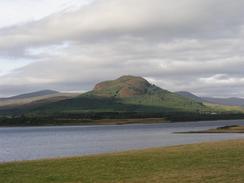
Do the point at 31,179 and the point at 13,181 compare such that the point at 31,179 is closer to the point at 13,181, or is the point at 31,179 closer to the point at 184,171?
the point at 13,181

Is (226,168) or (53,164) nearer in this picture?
(226,168)

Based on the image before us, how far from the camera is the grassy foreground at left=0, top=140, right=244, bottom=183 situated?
2848 centimetres

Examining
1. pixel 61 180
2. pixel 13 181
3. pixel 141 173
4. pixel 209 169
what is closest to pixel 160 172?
Answer: pixel 141 173

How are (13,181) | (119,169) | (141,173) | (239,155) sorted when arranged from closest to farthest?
1. (13,181)
2. (141,173)
3. (119,169)
4. (239,155)

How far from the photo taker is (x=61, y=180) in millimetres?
29234

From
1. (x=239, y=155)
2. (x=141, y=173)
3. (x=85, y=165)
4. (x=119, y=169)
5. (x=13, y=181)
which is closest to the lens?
(x=13, y=181)

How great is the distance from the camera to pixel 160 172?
102 feet

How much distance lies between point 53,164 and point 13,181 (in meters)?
9.18

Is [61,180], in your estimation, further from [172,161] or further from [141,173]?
[172,161]

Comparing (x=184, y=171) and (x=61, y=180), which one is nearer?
(x=61, y=180)

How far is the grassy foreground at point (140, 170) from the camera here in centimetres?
2848

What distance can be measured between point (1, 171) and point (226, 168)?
14778 millimetres

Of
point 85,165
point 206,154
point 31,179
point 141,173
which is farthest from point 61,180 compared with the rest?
point 206,154

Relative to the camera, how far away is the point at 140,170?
32.6 meters
